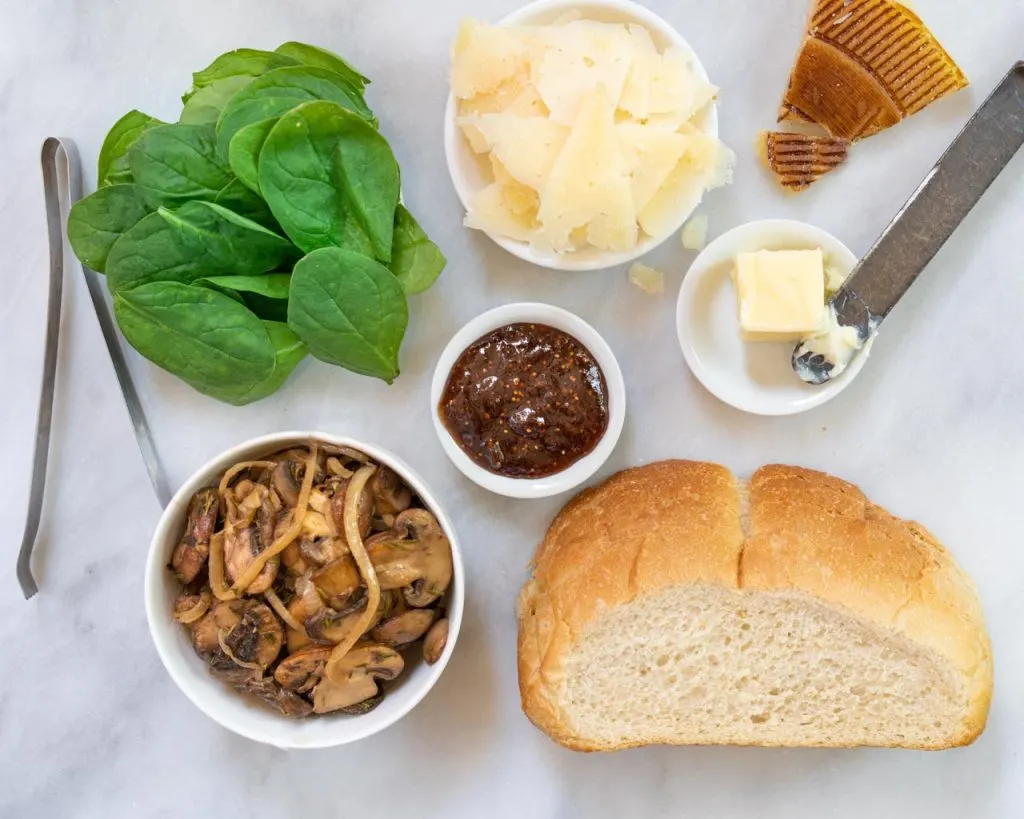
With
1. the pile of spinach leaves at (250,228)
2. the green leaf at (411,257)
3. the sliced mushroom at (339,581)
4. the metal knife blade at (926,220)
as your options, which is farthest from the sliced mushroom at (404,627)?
the metal knife blade at (926,220)

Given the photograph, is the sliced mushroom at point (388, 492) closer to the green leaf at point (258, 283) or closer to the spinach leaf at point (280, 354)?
the spinach leaf at point (280, 354)

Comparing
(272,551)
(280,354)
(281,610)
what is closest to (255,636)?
(281,610)

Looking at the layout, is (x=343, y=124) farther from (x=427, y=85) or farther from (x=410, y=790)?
(x=410, y=790)

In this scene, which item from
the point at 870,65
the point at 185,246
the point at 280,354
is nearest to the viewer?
the point at 185,246

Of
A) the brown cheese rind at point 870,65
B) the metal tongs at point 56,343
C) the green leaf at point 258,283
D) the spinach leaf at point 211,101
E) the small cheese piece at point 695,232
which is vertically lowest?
the metal tongs at point 56,343

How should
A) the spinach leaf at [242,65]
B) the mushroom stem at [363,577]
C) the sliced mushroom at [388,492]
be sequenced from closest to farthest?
1. the mushroom stem at [363,577]
2. the sliced mushroom at [388,492]
3. the spinach leaf at [242,65]

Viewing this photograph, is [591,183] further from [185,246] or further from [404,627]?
[404,627]

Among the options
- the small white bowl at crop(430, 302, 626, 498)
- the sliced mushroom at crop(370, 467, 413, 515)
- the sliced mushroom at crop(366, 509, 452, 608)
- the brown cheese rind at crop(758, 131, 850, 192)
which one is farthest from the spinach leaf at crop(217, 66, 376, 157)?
the brown cheese rind at crop(758, 131, 850, 192)
